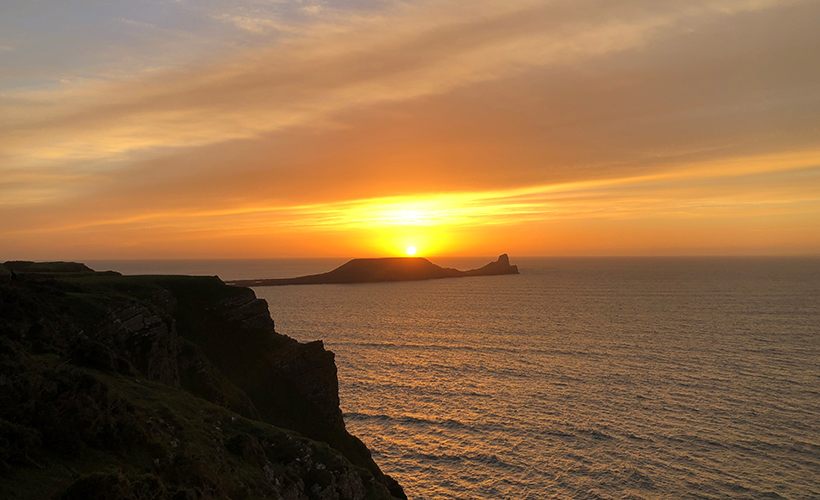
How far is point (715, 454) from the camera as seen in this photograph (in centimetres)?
4856

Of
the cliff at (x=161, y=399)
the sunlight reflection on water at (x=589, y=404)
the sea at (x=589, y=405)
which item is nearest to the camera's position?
the cliff at (x=161, y=399)

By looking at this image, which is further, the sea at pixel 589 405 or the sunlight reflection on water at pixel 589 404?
the sunlight reflection on water at pixel 589 404

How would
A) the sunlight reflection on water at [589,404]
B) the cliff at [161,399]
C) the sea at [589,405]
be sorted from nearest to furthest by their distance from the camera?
1. the cliff at [161,399]
2. the sea at [589,405]
3. the sunlight reflection on water at [589,404]

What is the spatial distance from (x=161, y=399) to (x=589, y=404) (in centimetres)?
5392

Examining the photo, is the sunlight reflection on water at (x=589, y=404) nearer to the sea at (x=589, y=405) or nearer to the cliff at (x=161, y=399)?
the sea at (x=589, y=405)

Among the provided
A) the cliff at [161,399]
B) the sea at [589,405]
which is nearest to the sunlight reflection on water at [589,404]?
the sea at [589,405]

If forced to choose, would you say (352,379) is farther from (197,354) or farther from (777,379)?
(777,379)

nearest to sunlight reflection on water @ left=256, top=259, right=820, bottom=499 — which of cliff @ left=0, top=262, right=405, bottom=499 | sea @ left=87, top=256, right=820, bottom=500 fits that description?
sea @ left=87, top=256, right=820, bottom=500

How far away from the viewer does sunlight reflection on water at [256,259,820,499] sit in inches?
1783

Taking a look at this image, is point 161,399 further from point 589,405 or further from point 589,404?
point 589,404

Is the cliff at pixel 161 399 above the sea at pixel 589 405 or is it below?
above

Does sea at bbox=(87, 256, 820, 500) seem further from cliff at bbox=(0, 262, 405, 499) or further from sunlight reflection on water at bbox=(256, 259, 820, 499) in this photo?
cliff at bbox=(0, 262, 405, 499)

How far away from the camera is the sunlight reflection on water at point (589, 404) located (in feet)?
149

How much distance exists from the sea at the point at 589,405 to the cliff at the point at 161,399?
11900 millimetres
